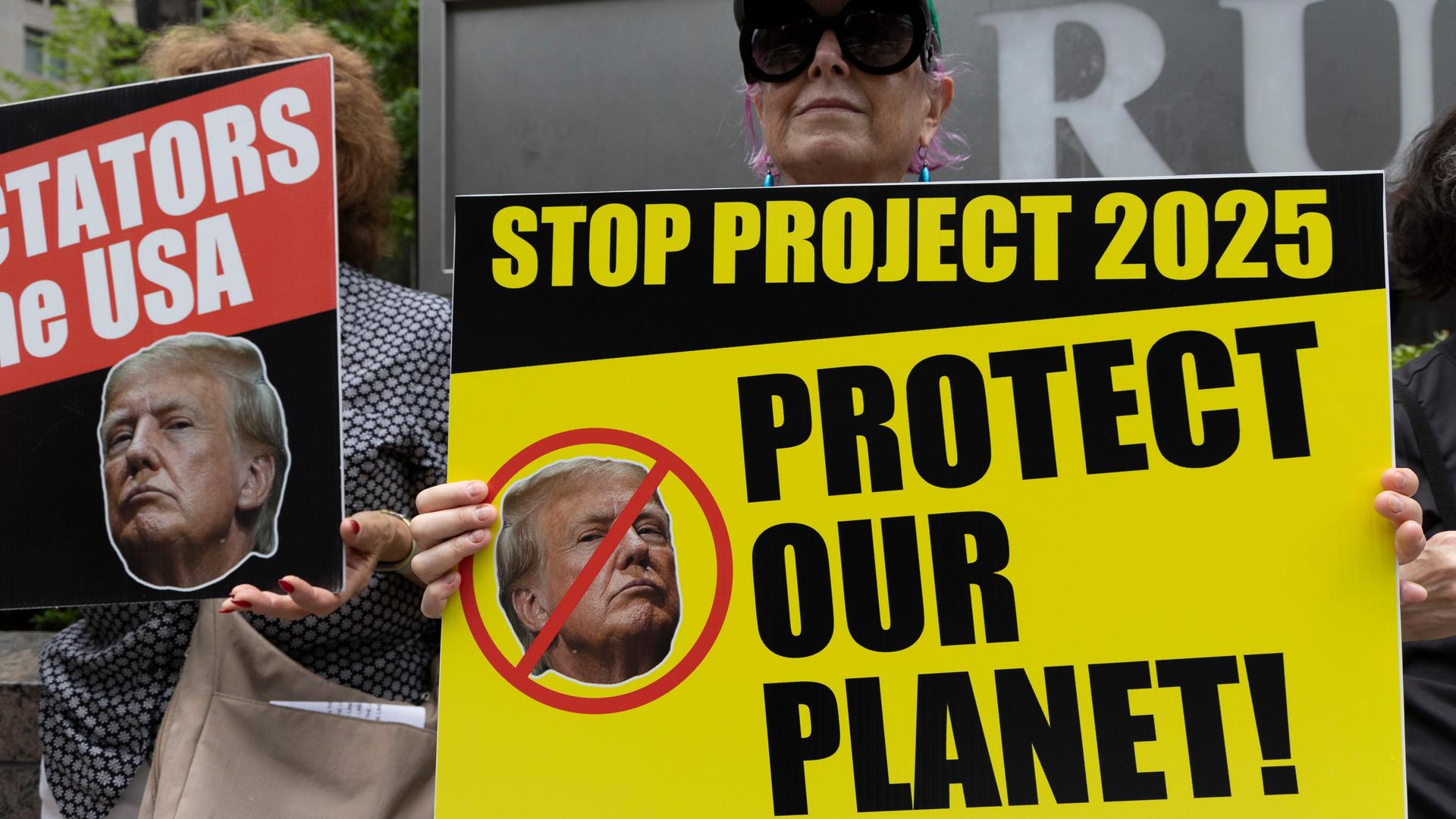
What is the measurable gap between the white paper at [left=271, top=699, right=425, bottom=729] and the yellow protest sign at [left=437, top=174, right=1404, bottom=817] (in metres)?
0.40

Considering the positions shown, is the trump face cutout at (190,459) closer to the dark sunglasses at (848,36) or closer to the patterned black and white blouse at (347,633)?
the patterned black and white blouse at (347,633)

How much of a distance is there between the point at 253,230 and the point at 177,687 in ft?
2.32

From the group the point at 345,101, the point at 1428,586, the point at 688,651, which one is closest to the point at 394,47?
the point at 345,101

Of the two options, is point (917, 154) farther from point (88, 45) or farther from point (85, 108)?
point (88, 45)

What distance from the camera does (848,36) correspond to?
192cm

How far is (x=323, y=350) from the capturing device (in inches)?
70.2

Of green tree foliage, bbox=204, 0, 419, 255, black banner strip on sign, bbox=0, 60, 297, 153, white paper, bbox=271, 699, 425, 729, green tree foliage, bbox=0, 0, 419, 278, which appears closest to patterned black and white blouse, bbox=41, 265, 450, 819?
white paper, bbox=271, 699, 425, 729

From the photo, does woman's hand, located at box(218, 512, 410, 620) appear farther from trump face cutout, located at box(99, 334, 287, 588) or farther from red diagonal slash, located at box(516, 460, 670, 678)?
red diagonal slash, located at box(516, 460, 670, 678)

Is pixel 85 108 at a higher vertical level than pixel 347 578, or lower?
higher

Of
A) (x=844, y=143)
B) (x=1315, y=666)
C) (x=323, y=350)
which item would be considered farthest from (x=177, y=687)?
(x=1315, y=666)

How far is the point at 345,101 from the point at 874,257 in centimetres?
113

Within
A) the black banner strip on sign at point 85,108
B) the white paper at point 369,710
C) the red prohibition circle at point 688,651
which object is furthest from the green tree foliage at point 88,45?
the red prohibition circle at point 688,651

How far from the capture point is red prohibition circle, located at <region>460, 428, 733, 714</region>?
1.61m

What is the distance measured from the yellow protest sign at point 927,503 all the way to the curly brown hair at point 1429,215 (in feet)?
1.79
